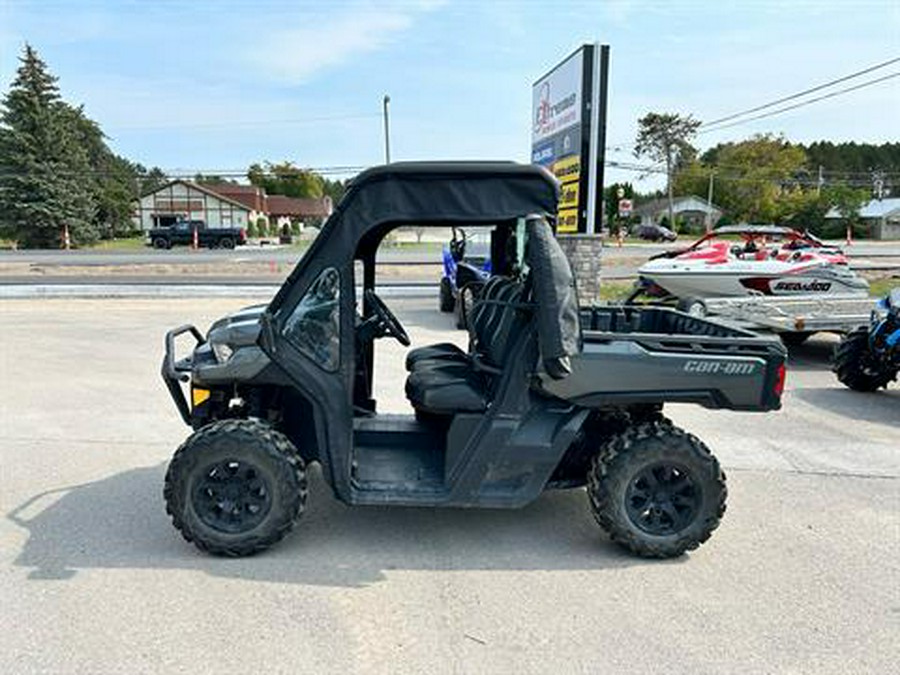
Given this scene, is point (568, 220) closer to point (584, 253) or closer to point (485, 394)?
point (584, 253)

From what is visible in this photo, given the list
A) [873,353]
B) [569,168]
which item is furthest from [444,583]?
[569,168]

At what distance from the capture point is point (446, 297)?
13.4 metres

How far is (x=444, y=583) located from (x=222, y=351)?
174 cm

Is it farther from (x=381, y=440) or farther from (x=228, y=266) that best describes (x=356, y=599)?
(x=228, y=266)

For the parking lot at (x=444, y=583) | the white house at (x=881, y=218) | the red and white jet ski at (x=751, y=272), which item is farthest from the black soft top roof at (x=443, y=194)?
the white house at (x=881, y=218)

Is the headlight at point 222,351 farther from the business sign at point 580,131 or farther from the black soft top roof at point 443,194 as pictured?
the business sign at point 580,131

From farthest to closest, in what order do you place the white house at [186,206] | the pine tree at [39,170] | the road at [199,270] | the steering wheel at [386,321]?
1. the white house at [186,206]
2. the pine tree at [39,170]
3. the road at [199,270]
4. the steering wheel at [386,321]

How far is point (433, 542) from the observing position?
3.80 m

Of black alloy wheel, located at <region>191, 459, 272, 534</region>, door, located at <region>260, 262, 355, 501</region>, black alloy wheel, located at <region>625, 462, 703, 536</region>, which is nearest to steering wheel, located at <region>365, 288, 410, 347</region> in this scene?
door, located at <region>260, 262, 355, 501</region>

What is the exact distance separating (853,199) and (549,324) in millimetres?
66729

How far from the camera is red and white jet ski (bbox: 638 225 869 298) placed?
32.4ft

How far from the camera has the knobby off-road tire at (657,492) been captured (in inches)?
142

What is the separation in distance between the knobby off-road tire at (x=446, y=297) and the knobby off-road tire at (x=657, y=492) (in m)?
9.56

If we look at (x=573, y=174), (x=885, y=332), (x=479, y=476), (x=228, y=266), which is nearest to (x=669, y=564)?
(x=479, y=476)
